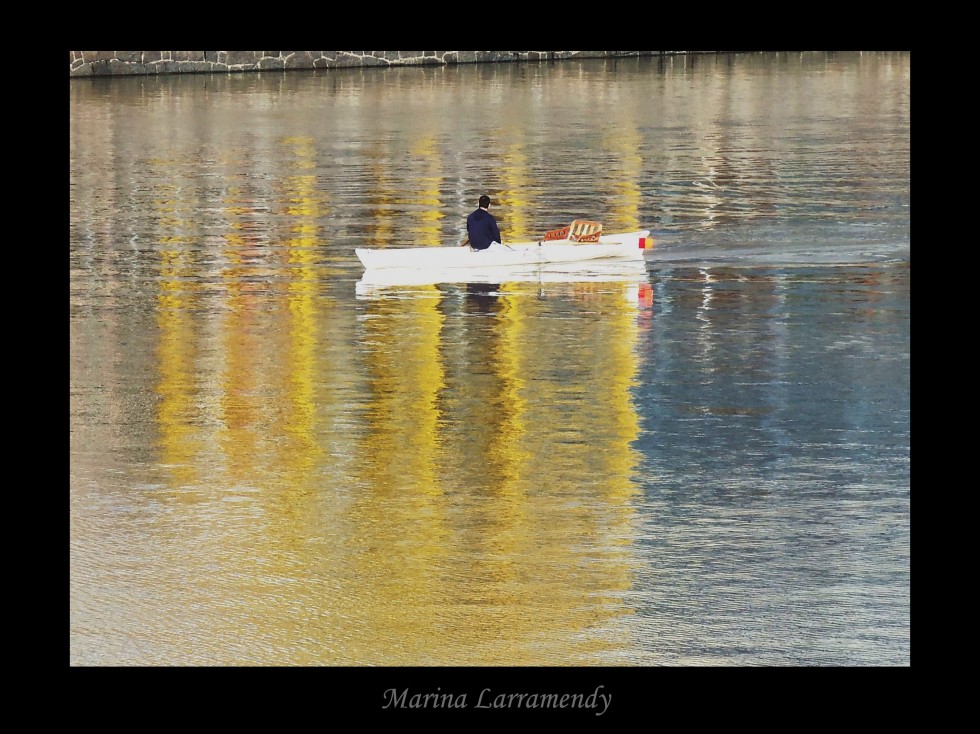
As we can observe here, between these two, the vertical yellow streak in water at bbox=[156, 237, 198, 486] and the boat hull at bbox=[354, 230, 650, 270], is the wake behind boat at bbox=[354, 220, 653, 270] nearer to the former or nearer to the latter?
the boat hull at bbox=[354, 230, 650, 270]

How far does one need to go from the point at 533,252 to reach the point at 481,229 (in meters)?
0.90

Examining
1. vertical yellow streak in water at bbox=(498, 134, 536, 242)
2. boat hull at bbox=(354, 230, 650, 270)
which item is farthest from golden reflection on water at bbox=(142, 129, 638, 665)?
vertical yellow streak in water at bbox=(498, 134, 536, 242)

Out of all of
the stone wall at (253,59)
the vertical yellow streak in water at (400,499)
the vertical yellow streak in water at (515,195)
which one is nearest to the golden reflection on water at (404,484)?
the vertical yellow streak in water at (400,499)

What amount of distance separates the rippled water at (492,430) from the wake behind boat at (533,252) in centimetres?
50

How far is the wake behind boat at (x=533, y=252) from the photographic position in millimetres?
25422

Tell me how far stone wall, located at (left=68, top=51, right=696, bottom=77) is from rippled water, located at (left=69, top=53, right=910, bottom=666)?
31.0 m

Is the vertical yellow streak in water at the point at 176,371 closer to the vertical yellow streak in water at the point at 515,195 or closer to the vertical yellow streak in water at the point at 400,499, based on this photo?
the vertical yellow streak in water at the point at 400,499

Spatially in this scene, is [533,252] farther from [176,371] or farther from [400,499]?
[400,499]

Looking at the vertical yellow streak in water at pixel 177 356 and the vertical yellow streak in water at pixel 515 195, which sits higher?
the vertical yellow streak in water at pixel 515 195

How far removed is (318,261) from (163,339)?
5.91 meters

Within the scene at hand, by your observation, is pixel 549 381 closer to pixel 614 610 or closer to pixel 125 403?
pixel 125 403

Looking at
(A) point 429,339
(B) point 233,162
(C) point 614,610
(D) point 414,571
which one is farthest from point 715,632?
(B) point 233,162

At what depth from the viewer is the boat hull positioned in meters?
25.4

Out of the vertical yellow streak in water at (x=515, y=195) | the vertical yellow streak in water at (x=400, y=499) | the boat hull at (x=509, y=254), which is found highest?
the vertical yellow streak in water at (x=515, y=195)
